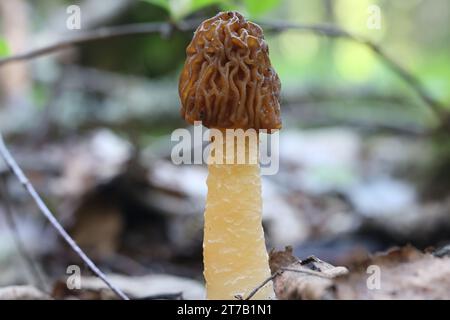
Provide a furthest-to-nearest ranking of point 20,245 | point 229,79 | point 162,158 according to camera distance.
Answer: point 162,158 < point 20,245 < point 229,79

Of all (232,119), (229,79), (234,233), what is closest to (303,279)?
(234,233)

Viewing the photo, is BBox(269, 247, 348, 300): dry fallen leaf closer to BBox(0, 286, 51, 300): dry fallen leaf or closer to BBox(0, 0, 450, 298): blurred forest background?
BBox(0, 0, 450, 298): blurred forest background

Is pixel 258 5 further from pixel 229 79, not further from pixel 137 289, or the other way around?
pixel 137 289

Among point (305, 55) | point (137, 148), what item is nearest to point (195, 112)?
point (137, 148)

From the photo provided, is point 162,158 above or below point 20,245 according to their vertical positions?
above

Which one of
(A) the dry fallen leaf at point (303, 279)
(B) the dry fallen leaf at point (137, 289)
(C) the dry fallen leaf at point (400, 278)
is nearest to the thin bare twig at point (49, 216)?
(B) the dry fallen leaf at point (137, 289)

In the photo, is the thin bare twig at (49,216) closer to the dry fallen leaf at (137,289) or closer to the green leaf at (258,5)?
the dry fallen leaf at (137,289)

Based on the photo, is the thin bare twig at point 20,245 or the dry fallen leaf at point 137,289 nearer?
the dry fallen leaf at point 137,289
